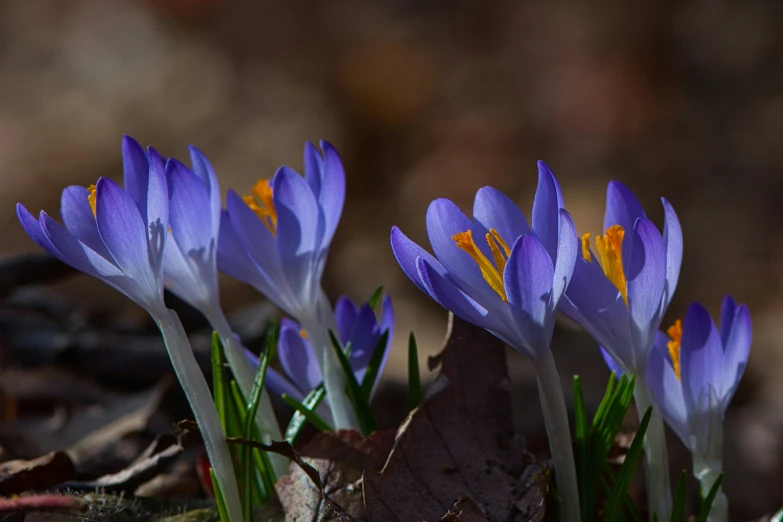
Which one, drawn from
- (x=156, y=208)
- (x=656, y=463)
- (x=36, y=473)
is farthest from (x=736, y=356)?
(x=36, y=473)

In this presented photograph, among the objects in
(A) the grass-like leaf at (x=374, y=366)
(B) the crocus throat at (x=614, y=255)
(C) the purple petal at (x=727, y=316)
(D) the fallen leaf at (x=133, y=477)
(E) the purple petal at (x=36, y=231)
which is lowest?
(D) the fallen leaf at (x=133, y=477)

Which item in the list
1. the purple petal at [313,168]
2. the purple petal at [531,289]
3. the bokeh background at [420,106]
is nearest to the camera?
the purple petal at [531,289]

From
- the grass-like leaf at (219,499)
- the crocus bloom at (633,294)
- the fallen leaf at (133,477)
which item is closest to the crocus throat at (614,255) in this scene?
the crocus bloom at (633,294)

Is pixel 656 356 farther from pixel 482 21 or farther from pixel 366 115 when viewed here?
pixel 482 21

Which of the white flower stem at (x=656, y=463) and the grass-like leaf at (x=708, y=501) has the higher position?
the white flower stem at (x=656, y=463)

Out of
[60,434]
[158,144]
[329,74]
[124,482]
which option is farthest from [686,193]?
[124,482]

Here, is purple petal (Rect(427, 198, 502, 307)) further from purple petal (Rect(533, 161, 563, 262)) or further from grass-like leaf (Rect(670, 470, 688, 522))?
grass-like leaf (Rect(670, 470, 688, 522))

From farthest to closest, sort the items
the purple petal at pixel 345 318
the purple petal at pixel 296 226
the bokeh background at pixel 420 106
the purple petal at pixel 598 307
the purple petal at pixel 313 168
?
the bokeh background at pixel 420 106 < the purple petal at pixel 345 318 < the purple petal at pixel 313 168 < the purple petal at pixel 296 226 < the purple petal at pixel 598 307

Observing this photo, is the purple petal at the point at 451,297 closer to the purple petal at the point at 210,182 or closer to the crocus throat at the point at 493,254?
the crocus throat at the point at 493,254
